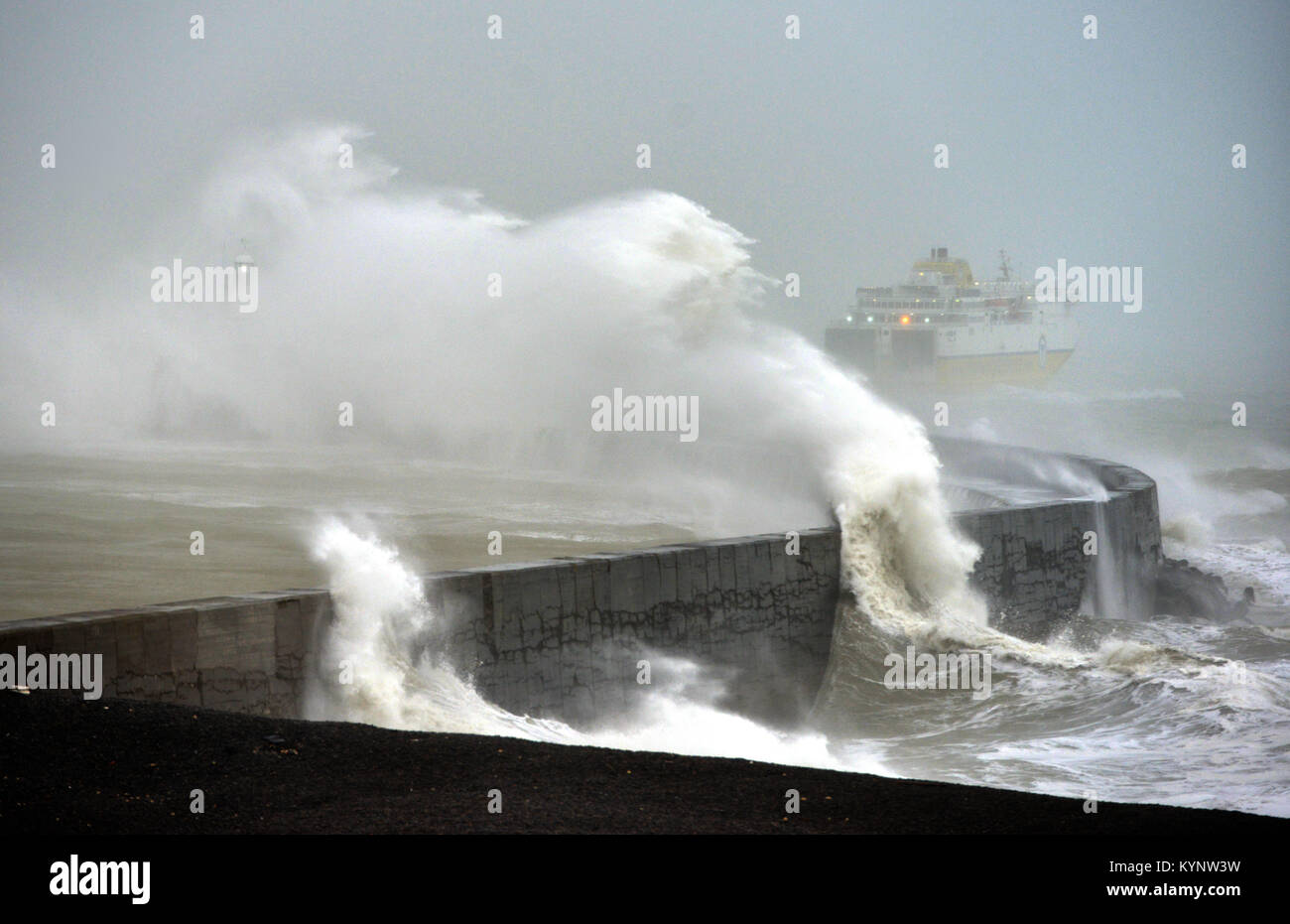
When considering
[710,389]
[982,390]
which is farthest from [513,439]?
[982,390]

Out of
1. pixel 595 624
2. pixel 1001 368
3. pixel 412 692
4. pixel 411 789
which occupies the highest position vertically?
pixel 1001 368

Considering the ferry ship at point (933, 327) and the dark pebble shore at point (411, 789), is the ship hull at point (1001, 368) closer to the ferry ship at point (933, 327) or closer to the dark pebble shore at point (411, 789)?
the ferry ship at point (933, 327)

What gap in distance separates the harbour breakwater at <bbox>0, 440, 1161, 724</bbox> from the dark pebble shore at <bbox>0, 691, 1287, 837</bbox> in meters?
1.26

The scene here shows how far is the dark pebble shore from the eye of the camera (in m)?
6.05

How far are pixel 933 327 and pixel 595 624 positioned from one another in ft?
215

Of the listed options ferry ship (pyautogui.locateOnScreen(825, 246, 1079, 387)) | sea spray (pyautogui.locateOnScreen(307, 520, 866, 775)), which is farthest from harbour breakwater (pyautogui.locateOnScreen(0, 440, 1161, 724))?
ferry ship (pyautogui.locateOnScreen(825, 246, 1079, 387))

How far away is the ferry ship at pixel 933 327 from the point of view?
74.6m

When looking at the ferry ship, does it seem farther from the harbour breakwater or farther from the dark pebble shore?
the dark pebble shore

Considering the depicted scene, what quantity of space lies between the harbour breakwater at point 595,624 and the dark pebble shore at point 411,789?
1.26 meters

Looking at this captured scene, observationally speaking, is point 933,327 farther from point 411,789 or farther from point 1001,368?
point 411,789

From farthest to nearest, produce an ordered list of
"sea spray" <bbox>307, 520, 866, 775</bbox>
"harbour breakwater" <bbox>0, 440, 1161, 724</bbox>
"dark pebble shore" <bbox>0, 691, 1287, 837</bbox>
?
1. "sea spray" <bbox>307, 520, 866, 775</bbox>
2. "harbour breakwater" <bbox>0, 440, 1161, 724</bbox>
3. "dark pebble shore" <bbox>0, 691, 1287, 837</bbox>

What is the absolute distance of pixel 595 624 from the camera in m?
11.8

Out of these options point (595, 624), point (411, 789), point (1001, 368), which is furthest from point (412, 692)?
point (1001, 368)
